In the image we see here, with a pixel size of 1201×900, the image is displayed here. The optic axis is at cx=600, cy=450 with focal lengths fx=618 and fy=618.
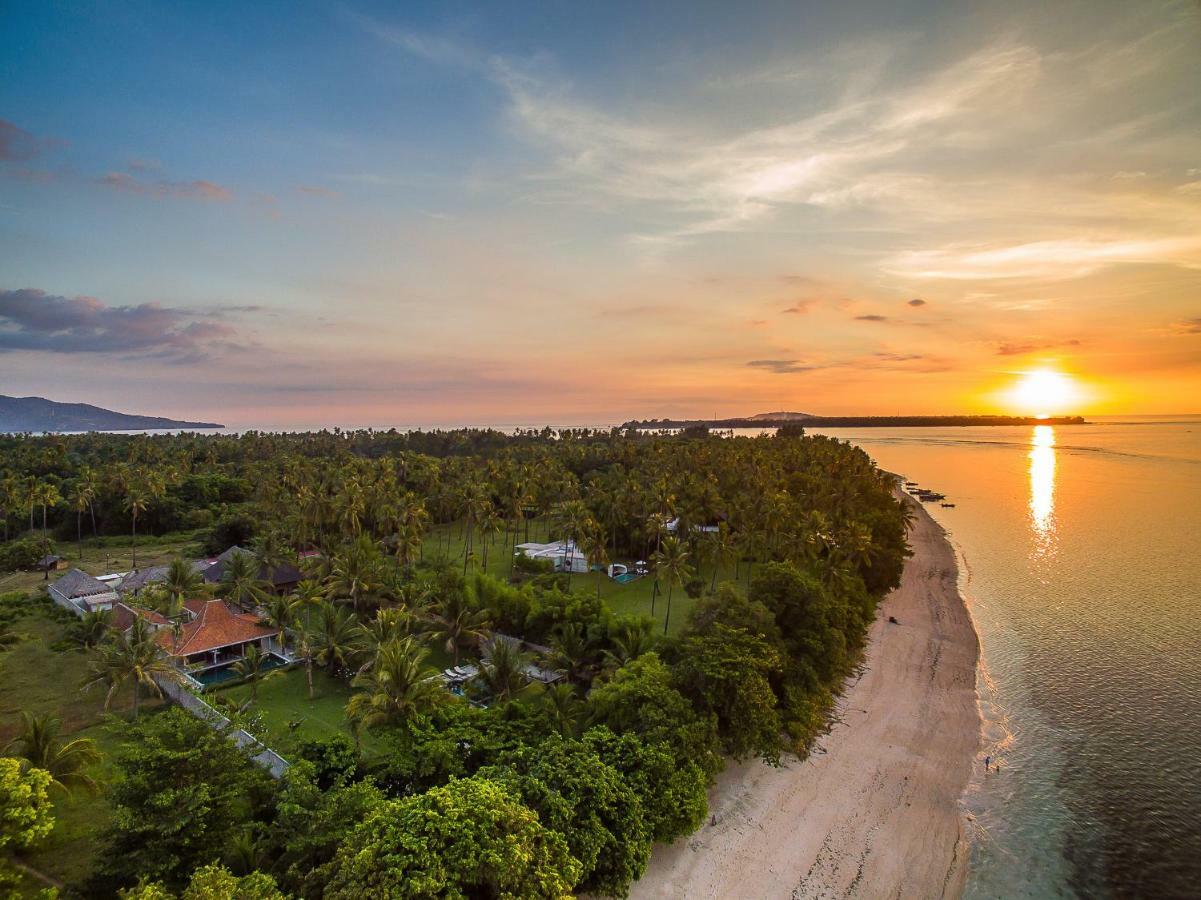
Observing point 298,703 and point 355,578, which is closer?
point 298,703

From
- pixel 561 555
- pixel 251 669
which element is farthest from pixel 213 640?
pixel 561 555

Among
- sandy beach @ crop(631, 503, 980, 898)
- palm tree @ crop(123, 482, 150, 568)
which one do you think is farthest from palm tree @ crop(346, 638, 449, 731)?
palm tree @ crop(123, 482, 150, 568)

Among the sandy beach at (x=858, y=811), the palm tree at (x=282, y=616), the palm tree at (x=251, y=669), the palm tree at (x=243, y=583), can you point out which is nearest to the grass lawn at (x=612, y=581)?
the sandy beach at (x=858, y=811)

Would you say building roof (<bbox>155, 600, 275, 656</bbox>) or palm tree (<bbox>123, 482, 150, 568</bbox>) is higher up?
palm tree (<bbox>123, 482, 150, 568</bbox>)

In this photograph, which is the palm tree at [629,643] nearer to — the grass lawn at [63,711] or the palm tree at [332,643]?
the palm tree at [332,643]

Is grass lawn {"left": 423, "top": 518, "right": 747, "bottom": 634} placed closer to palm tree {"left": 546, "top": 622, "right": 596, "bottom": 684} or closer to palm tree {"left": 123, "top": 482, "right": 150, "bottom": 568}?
palm tree {"left": 546, "top": 622, "right": 596, "bottom": 684}

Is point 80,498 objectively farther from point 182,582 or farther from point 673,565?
point 673,565
